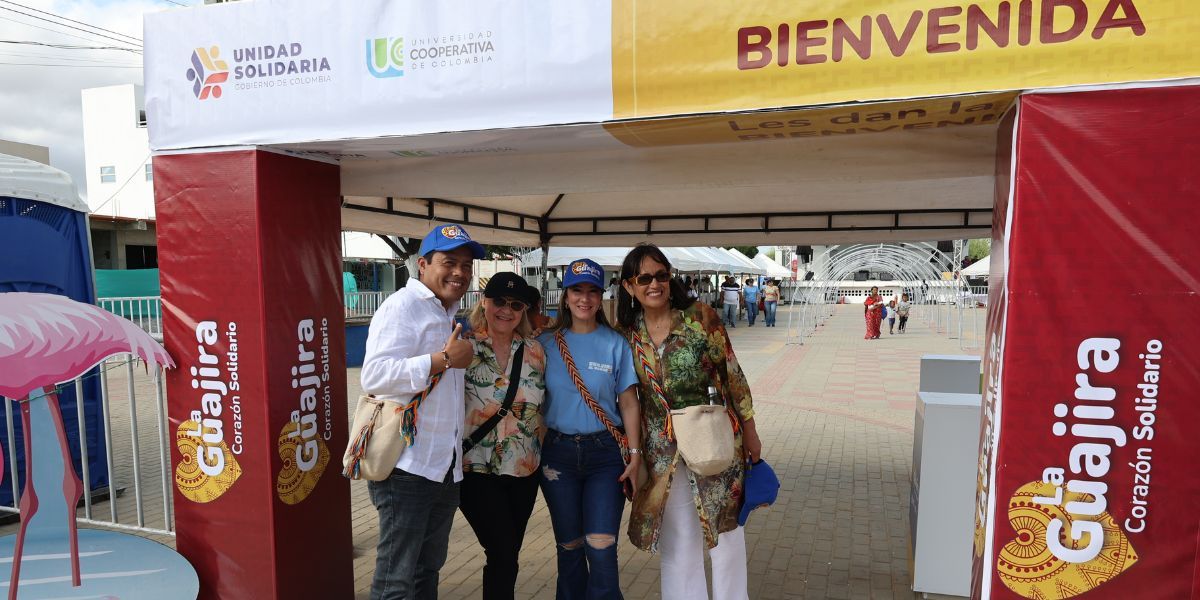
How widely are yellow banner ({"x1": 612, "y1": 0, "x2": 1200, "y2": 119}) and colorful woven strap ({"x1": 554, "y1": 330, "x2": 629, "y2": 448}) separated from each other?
91 cm

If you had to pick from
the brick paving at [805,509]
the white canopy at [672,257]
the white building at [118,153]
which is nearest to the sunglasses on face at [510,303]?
the brick paving at [805,509]

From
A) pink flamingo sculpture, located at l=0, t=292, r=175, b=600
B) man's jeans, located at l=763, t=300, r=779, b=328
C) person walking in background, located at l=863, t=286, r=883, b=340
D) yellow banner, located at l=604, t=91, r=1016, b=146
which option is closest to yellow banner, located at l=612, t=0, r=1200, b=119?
yellow banner, located at l=604, t=91, r=1016, b=146

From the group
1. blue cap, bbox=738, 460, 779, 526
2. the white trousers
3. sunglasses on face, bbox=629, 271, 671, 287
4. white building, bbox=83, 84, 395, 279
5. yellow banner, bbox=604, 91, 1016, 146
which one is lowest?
the white trousers

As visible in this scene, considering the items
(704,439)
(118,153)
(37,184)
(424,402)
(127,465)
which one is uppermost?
(118,153)

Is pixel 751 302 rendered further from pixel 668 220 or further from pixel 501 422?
pixel 501 422

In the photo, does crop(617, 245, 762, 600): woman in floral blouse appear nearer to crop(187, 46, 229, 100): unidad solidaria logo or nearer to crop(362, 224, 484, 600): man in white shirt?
crop(362, 224, 484, 600): man in white shirt

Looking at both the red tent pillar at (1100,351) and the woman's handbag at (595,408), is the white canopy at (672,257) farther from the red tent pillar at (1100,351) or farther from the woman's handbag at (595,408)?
the red tent pillar at (1100,351)

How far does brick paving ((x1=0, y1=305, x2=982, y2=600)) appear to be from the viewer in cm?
385

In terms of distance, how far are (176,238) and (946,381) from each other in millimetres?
4865

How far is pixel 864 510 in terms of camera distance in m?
5.05

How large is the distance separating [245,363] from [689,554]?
82.1 inches

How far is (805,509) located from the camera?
5059 mm

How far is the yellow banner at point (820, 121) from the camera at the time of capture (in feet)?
6.92

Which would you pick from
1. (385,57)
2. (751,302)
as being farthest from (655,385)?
(751,302)
